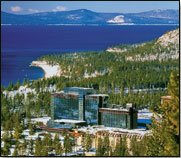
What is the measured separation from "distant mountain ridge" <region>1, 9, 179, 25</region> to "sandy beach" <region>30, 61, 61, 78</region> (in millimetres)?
73122

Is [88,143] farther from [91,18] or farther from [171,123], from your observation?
[91,18]

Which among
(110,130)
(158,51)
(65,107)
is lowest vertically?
(110,130)

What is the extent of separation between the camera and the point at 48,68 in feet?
180

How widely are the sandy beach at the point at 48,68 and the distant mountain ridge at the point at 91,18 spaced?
73122mm

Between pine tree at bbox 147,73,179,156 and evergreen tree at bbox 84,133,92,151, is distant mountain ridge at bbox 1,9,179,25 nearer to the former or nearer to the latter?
evergreen tree at bbox 84,133,92,151

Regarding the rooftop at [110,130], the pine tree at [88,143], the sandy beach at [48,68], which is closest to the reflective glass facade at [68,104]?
the rooftop at [110,130]

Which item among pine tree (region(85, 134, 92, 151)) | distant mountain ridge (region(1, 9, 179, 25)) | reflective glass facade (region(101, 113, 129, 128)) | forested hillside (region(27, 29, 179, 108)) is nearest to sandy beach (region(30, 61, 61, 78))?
forested hillside (region(27, 29, 179, 108))

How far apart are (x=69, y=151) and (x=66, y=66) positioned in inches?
1216

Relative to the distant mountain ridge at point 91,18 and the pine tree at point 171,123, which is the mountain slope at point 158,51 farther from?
the distant mountain ridge at point 91,18

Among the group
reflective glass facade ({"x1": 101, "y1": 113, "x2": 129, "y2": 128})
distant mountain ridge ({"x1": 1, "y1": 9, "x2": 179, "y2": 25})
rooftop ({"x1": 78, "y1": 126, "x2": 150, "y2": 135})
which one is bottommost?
rooftop ({"x1": 78, "y1": 126, "x2": 150, "y2": 135})

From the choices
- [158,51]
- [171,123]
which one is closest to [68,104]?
[171,123]

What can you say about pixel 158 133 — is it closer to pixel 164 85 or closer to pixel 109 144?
pixel 109 144

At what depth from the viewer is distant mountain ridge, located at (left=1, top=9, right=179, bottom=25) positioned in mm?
137375

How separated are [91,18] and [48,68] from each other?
94.6 meters
